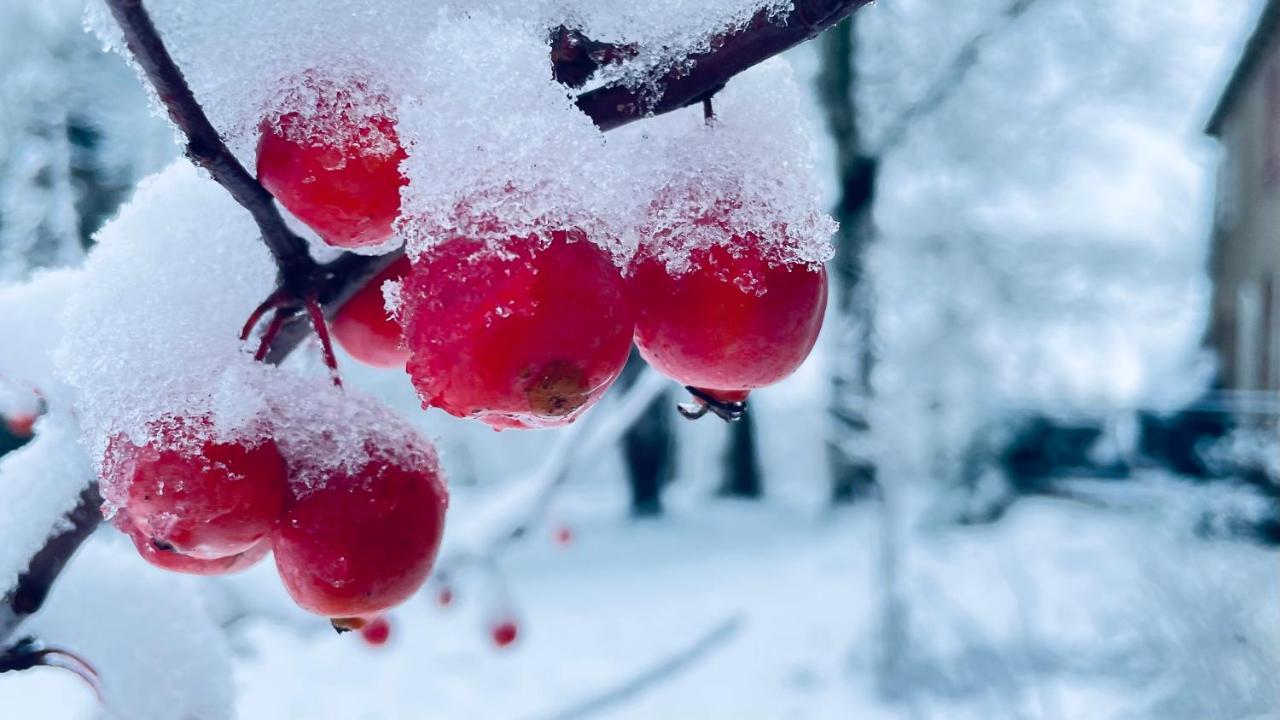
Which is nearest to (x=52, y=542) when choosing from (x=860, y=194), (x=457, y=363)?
(x=457, y=363)

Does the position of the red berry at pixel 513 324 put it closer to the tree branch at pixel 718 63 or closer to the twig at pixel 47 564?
the tree branch at pixel 718 63

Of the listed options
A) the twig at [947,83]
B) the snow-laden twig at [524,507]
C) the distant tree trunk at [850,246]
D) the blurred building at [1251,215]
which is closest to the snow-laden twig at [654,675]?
the snow-laden twig at [524,507]

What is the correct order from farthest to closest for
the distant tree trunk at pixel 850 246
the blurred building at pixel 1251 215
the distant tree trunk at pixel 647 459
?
the distant tree trunk at pixel 647 459
the distant tree trunk at pixel 850 246
the blurred building at pixel 1251 215

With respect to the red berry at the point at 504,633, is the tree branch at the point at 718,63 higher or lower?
higher

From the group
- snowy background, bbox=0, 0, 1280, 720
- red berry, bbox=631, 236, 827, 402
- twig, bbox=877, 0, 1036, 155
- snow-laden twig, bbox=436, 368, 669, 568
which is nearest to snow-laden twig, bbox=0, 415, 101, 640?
red berry, bbox=631, 236, 827, 402

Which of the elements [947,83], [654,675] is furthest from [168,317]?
[947,83]

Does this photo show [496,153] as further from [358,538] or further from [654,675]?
[654,675]
